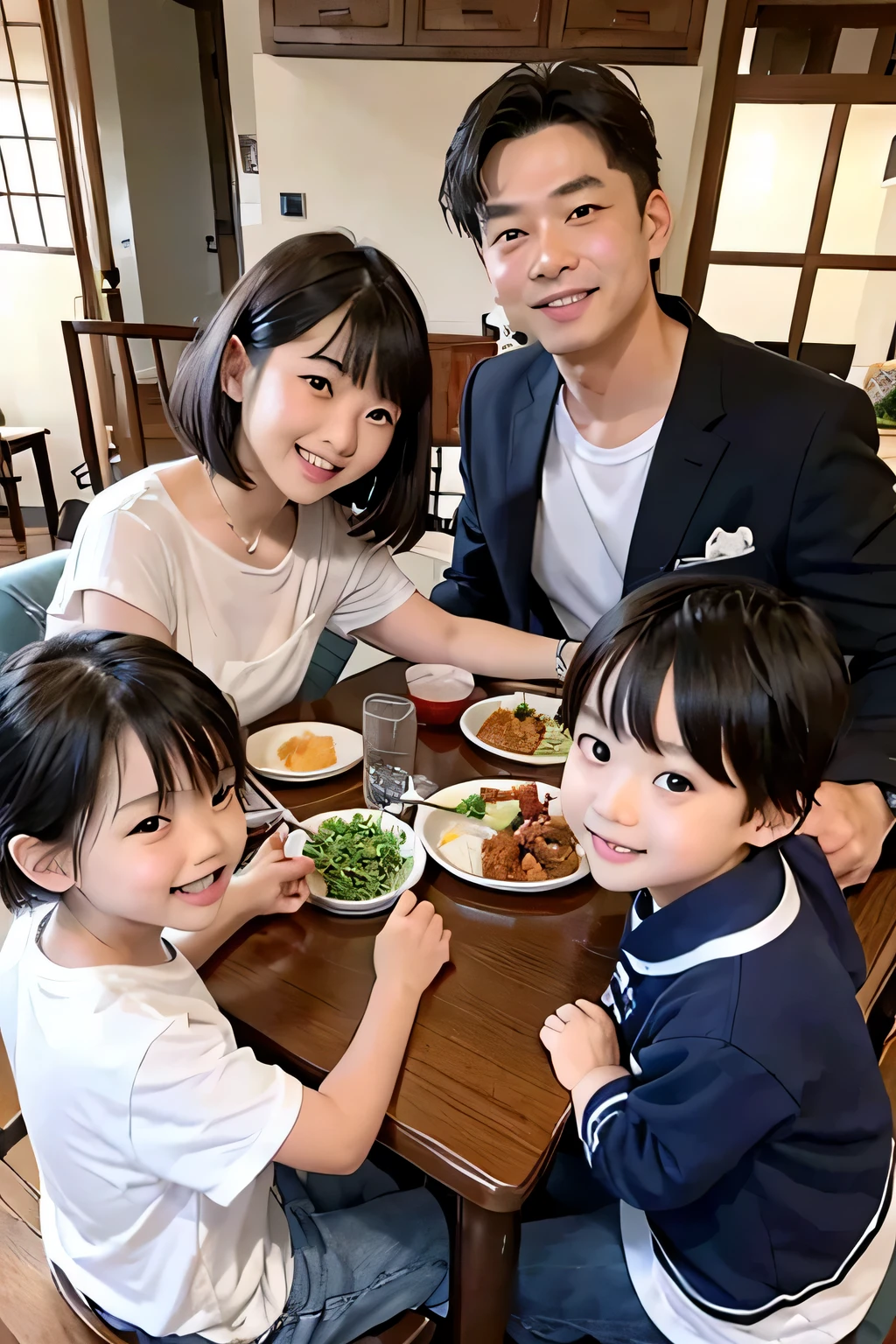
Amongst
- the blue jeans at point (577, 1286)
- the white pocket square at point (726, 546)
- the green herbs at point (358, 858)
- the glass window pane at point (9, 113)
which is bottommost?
the blue jeans at point (577, 1286)

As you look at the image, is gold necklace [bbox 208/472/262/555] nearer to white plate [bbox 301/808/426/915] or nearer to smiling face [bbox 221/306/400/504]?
smiling face [bbox 221/306/400/504]

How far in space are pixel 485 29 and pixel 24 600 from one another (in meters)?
4.03

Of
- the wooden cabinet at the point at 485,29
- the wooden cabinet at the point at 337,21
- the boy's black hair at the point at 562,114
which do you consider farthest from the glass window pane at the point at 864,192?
the boy's black hair at the point at 562,114

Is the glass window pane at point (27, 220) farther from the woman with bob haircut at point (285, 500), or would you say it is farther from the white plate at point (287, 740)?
the white plate at point (287, 740)

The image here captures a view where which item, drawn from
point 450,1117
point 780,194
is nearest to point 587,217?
point 450,1117

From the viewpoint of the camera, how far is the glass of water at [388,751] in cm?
120

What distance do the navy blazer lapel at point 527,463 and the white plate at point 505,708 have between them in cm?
37

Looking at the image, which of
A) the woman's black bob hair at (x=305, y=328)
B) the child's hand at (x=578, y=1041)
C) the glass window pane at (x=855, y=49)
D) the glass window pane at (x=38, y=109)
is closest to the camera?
the child's hand at (x=578, y=1041)

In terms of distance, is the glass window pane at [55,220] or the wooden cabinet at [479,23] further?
the glass window pane at [55,220]

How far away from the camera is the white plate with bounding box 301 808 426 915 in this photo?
995mm

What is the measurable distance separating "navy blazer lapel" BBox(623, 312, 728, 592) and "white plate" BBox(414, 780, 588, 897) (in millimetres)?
592

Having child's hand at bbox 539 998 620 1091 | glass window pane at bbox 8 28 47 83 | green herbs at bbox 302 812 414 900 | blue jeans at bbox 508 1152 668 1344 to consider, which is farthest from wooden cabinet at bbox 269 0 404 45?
blue jeans at bbox 508 1152 668 1344

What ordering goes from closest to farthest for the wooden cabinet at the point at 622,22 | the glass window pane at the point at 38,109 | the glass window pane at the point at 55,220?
the wooden cabinet at the point at 622,22 < the glass window pane at the point at 38,109 < the glass window pane at the point at 55,220

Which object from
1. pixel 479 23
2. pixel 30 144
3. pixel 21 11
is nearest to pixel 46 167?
pixel 30 144
